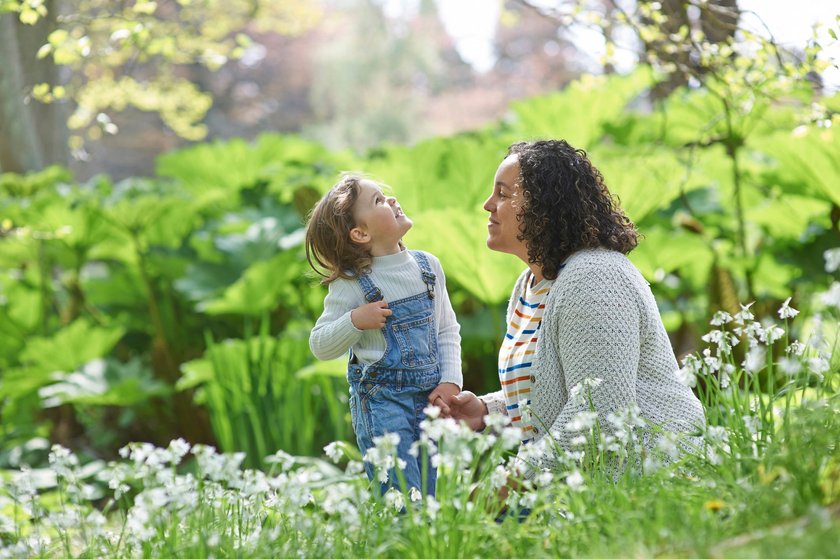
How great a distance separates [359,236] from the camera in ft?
7.57

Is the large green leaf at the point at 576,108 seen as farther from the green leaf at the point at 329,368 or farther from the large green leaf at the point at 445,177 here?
the green leaf at the point at 329,368

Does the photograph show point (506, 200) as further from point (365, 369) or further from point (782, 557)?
point (782, 557)

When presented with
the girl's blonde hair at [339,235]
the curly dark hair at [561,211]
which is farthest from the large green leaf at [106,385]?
the curly dark hair at [561,211]

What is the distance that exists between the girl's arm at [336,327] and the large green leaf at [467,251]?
120 cm

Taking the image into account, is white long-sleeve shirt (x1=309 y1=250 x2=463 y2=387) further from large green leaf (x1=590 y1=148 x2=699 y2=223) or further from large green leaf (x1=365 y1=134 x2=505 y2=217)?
large green leaf (x1=365 y1=134 x2=505 y2=217)

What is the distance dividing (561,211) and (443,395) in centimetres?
51

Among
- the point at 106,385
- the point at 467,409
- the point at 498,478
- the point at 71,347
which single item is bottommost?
the point at 106,385

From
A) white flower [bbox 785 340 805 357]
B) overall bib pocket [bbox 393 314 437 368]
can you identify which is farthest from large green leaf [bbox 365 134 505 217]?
white flower [bbox 785 340 805 357]

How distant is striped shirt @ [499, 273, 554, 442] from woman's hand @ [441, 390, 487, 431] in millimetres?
79

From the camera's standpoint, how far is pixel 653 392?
214 cm

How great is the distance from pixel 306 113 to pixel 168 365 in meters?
21.8

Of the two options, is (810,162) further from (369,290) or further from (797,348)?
(369,290)

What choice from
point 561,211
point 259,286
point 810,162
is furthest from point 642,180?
point 561,211

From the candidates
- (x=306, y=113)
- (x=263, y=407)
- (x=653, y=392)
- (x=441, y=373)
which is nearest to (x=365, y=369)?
(x=441, y=373)
